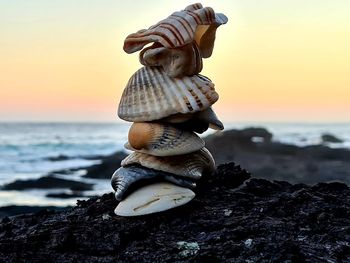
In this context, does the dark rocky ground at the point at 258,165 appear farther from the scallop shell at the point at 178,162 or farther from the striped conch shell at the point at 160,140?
the striped conch shell at the point at 160,140

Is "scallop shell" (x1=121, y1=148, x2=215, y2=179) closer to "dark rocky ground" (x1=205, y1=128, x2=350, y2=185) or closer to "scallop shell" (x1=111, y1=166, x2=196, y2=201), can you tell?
"scallop shell" (x1=111, y1=166, x2=196, y2=201)

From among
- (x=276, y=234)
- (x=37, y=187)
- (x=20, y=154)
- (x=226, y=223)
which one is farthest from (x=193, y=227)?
(x=20, y=154)

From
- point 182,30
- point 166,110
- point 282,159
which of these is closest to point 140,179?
point 166,110

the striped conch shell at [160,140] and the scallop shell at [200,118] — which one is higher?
the scallop shell at [200,118]

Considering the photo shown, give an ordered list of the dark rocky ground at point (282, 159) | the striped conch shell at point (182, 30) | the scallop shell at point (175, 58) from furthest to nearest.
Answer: the dark rocky ground at point (282, 159) < the scallop shell at point (175, 58) < the striped conch shell at point (182, 30)

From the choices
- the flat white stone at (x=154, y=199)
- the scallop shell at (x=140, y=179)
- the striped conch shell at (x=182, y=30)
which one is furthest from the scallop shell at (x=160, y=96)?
the flat white stone at (x=154, y=199)

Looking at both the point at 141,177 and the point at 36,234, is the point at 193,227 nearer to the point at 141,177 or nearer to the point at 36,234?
the point at 141,177
